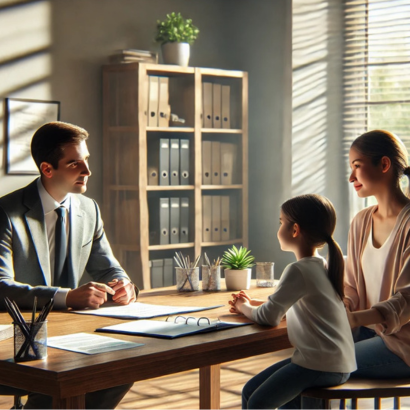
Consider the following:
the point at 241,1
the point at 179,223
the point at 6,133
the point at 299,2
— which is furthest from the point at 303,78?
the point at 6,133

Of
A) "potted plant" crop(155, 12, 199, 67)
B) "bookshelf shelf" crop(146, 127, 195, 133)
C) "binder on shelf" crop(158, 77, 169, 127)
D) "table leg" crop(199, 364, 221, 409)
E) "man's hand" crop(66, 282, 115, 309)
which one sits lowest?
"table leg" crop(199, 364, 221, 409)

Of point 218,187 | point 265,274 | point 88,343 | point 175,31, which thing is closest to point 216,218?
point 218,187

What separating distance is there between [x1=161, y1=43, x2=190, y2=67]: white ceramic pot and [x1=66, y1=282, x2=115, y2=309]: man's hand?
269 centimetres

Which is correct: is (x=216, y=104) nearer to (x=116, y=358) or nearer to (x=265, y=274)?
(x=265, y=274)

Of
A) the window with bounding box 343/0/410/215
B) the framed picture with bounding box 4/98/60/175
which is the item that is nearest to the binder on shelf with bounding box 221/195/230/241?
the window with bounding box 343/0/410/215

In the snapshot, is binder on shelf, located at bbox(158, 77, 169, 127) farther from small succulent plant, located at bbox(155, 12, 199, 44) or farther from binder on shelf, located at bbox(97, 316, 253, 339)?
binder on shelf, located at bbox(97, 316, 253, 339)

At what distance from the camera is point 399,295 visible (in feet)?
6.83

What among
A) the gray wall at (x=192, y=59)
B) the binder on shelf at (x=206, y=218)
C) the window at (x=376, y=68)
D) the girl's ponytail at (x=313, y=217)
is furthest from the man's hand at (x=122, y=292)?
the window at (x=376, y=68)

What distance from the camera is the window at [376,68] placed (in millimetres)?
4668

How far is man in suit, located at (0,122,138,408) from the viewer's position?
2.21 m

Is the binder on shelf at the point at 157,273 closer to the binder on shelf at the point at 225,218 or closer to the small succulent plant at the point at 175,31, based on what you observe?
the binder on shelf at the point at 225,218

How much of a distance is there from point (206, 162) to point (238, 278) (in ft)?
7.36

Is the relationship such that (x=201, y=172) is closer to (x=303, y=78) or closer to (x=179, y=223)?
(x=179, y=223)

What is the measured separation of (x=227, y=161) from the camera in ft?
16.2
